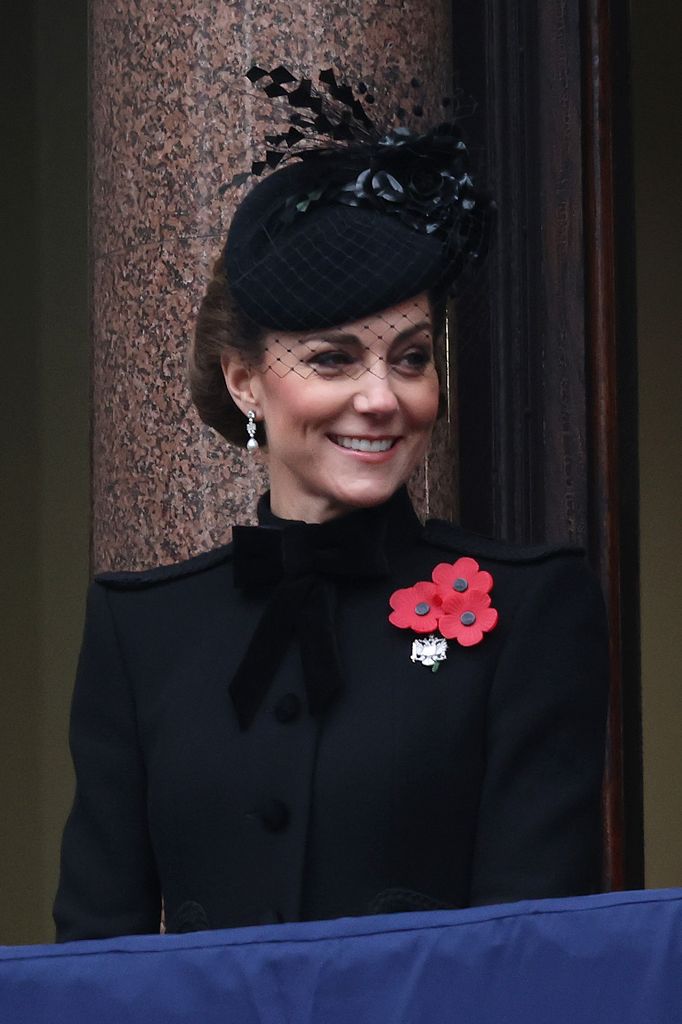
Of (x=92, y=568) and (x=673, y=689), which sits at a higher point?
(x=92, y=568)

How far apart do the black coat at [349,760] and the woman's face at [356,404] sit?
7 cm

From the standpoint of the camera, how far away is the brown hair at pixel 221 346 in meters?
2.54

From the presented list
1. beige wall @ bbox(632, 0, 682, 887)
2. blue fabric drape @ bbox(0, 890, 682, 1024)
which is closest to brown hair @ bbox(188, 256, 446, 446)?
blue fabric drape @ bbox(0, 890, 682, 1024)

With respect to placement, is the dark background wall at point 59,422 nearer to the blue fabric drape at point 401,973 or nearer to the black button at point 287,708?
the black button at point 287,708

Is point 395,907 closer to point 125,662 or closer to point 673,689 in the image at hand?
point 125,662

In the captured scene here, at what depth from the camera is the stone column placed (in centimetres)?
334

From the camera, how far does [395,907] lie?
2.29 m

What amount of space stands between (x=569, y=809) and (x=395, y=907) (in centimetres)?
23

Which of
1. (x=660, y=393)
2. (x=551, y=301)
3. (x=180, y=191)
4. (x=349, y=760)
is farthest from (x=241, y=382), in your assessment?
(x=660, y=393)

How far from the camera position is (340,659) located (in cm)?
243

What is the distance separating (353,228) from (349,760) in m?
0.66

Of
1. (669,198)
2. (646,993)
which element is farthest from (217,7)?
(669,198)

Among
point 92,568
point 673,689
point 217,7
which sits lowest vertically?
point 673,689

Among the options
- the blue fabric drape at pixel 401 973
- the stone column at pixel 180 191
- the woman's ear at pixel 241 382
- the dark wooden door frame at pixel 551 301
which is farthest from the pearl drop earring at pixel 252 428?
the dark wooden door frame at pixel 551 301
